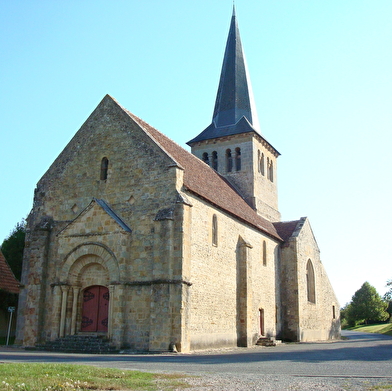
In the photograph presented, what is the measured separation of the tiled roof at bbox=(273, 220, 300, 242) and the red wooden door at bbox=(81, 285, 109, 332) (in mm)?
15171

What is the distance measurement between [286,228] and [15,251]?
815 inches

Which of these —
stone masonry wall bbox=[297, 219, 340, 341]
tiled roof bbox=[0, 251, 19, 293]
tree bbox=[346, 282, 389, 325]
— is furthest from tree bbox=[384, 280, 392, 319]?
tiled roof bbox=[0, 251, 19, 293]

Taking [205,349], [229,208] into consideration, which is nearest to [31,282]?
[205,349]

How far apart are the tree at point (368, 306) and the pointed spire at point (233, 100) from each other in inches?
1988

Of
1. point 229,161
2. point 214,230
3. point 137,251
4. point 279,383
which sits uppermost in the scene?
point 229,161

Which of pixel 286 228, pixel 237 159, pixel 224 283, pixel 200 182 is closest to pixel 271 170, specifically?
pixel 237 159

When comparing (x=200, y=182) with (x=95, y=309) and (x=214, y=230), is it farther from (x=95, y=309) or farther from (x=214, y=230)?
(x=95, y=309)

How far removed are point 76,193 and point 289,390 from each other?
56.3 ft

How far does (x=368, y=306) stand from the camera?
77.1 m

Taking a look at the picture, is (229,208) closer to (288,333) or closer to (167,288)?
(167,288)

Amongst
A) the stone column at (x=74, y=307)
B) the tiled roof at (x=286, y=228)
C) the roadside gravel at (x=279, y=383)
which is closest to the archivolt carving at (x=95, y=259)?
the stone column at (x=74, y=307)

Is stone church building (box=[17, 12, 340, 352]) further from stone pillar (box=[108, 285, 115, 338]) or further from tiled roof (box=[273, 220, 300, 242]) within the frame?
tiled roof (box=[273, 220, 300, 242])

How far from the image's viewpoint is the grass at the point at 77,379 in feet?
26.9

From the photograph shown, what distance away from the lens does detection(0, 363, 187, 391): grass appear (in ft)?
26.9
